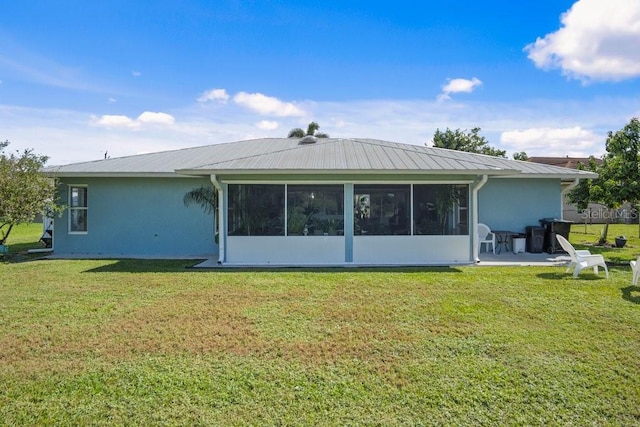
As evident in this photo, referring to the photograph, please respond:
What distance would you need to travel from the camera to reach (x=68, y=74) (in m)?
14.4

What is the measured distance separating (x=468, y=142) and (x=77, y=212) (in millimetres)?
Result: 31650

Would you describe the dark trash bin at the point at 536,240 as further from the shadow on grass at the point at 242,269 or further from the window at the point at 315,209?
the window at the point at 315,209

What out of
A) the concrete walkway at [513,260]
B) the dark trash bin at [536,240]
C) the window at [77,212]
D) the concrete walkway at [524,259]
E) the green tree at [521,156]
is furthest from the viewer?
the green tree at [521,156]

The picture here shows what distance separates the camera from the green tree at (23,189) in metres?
12.3

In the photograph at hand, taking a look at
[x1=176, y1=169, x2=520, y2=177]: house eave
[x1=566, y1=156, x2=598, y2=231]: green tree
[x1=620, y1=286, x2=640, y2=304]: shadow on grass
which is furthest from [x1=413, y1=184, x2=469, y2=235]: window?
[x1=566, y1=156, x2=598, y2=231]: green tree

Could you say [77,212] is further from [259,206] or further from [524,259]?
[524,259]

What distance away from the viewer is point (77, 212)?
13711 mm

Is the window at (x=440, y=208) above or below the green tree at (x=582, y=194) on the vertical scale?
below

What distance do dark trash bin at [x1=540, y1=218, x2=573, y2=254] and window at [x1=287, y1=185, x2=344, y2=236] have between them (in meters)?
8.14

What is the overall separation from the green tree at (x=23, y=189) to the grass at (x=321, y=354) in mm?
5530

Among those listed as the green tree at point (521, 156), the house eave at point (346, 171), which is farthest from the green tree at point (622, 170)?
the green tree at point (521, 156)

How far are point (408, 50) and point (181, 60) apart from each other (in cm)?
952

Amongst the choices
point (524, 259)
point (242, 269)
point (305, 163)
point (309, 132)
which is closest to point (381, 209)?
point (305, 163)

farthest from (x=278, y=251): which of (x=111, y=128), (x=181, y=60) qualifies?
(x=111, y=128)
